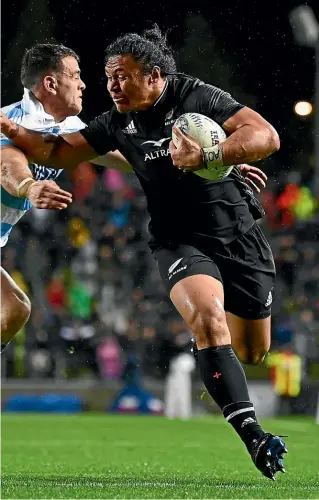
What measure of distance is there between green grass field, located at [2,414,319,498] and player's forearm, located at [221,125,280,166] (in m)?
1.84

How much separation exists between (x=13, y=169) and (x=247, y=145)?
157cm

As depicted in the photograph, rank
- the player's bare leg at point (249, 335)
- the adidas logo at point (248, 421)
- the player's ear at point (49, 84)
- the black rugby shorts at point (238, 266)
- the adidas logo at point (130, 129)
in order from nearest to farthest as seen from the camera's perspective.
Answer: the adidas logo at point (248, 421) < the black rugby shorts at point (238, 266) < the adidas logo at point (130, 129) < the player's bare leg at point (249, 335) < the player's ear at point (49, 84)

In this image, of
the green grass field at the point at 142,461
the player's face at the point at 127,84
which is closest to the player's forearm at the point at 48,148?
the player's face at the point at 127,84

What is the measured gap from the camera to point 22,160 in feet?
22.4

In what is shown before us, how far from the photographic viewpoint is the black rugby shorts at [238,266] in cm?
645

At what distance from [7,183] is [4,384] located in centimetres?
1172

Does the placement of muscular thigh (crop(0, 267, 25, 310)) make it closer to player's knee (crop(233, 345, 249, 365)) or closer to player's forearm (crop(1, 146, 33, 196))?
player's forearm (crop(1, 146, 33, 196))

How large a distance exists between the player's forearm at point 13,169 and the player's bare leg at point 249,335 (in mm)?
1674

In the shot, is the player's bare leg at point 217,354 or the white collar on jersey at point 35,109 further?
the white collar on jersey at point 35,109

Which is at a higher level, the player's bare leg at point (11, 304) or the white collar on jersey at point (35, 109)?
the white collar on jersey at point (35, 109)

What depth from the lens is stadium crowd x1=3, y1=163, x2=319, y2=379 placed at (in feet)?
59.2

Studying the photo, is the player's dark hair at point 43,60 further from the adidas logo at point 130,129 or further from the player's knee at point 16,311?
the player's knee at point 16,311

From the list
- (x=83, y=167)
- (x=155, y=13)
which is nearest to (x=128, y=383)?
(x=83, y=167)


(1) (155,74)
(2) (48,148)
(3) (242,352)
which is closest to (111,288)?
(3) (242,352)
